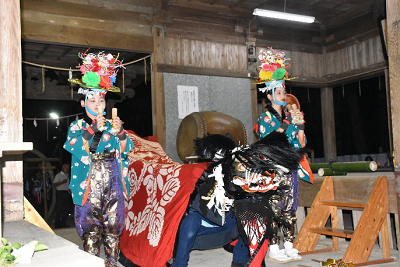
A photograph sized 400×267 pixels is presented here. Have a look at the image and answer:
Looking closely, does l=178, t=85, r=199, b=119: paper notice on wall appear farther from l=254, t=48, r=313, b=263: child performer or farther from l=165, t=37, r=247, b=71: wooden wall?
l=254, t=48, r=313, b=263: child performer

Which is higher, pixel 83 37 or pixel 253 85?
pixel 83 37

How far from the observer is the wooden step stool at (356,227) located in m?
3.57

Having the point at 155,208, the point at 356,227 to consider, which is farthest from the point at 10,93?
the point at 356,227

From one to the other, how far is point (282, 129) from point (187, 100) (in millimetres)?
3647

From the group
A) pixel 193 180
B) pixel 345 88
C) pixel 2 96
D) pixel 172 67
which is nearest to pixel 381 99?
pixel 345 88

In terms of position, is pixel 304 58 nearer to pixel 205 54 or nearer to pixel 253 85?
pixel 253 85

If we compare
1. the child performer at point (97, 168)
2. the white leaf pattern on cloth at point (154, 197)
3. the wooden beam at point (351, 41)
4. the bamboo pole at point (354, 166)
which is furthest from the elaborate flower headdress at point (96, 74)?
the wooden beam at point (351, 41)

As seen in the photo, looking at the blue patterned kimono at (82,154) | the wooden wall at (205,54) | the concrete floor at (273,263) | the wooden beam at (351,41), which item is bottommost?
the concrete floor at (273,263)

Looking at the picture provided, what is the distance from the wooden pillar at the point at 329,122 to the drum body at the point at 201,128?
3101 mm

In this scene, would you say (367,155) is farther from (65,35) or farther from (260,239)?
(260,239)

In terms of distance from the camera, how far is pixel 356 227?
3615 mm

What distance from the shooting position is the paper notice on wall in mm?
7129

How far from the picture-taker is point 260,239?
2.50 meters

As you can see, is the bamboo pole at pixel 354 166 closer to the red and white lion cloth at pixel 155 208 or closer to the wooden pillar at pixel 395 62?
the wooden pillar at pixel 395 62
